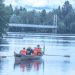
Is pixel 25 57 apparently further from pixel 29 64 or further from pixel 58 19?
pixel 58 19

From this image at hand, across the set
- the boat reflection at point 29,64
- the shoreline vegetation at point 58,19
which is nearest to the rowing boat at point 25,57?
the boat reflection at point 29,64

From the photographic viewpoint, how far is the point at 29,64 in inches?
1746

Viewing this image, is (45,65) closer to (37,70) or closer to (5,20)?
(37,70)

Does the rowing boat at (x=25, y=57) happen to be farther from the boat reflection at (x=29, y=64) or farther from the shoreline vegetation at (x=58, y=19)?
the shoreline vegetation at (x=58, y=19)

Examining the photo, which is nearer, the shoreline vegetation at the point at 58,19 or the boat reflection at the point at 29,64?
the boat reflection at the point at 29,64

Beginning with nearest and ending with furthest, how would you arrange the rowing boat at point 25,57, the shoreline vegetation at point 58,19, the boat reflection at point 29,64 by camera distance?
the boat reflection at point 29,64 → the rowing boat at point 25,57 → the shoreline vegetation at point 58,19

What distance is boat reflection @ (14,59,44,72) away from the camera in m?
41.3

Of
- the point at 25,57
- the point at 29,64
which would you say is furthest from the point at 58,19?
the point at 29,64

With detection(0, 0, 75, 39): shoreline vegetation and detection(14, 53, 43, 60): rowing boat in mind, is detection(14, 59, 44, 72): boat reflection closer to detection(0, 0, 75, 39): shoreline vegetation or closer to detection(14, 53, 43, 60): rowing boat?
detection(14, 53, 43, 60): rowing boat

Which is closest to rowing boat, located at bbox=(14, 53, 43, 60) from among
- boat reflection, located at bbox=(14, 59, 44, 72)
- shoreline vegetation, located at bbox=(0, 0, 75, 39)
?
boat reflection, located at bbox=(14, 59, 44, 72)

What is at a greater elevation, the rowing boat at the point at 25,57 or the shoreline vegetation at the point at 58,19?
the shoreline vegetation at the point at 58,19

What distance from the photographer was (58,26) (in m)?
158

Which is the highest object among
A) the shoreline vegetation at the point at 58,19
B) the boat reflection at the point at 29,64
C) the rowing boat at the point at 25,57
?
the shoreline vegetation at the point at 58,19

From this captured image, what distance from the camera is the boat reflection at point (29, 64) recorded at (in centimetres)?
4134
